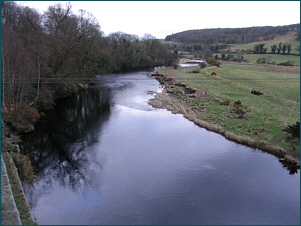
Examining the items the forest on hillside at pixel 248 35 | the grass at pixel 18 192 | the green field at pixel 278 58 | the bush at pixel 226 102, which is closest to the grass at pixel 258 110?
the bush at pixel 226 102

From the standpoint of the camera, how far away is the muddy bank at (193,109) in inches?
715

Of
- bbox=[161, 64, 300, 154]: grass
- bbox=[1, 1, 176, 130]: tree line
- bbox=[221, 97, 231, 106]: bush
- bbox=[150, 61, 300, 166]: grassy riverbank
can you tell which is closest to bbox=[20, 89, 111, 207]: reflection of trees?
bbox=[1, 1, 176, 130]: tree line

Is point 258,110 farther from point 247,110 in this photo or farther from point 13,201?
point 13,201

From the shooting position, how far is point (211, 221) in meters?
→ 11.4

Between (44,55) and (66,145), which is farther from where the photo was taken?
(44,55)

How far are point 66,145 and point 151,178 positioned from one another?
8198mm

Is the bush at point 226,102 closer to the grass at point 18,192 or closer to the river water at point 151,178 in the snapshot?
the river water at point 151,178

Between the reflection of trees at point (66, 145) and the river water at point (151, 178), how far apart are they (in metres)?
0.07

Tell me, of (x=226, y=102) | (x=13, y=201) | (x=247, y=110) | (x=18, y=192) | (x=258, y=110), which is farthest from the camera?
(x=226, y=102)

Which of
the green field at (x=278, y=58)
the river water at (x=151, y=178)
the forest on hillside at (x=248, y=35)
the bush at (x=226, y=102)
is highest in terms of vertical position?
the forest on hillside at (x=248, y=35)

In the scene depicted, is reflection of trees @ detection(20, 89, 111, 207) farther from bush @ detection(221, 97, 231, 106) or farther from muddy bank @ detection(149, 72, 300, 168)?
bush @ detection(221, 97, 231, 106)

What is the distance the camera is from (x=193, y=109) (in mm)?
30266

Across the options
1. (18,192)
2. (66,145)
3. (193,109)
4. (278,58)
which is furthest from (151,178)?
(278,58)

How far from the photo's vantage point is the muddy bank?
1816 cm
